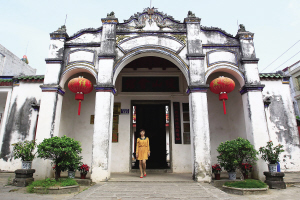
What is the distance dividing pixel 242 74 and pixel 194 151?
3.29 m

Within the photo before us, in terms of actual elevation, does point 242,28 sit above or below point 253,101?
above

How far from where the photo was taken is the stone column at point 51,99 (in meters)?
6.31

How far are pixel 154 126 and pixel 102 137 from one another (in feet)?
12.4

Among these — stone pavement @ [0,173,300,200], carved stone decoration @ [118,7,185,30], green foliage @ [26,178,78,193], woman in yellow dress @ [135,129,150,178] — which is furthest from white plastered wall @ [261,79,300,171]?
green foliage @ [26,178,78,193]

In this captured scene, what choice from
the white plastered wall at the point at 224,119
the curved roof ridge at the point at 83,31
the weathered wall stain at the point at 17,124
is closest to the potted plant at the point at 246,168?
the white plastered wall at the point at 224,119

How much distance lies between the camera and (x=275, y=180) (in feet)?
18.6

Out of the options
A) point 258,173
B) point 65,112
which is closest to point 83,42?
point 65,112

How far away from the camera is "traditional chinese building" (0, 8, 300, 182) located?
6547 millimetres

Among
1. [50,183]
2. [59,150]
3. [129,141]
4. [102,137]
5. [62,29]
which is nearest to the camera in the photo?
[50,183]

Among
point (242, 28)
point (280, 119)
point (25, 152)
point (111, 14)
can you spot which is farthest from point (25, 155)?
point (280, 119)

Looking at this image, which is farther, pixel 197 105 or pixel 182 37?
pixel 182 37

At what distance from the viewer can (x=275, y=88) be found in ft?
29.2

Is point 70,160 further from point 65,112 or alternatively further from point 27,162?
point 65,112

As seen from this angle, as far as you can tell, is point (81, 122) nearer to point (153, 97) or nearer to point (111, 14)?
point (153, 97)
